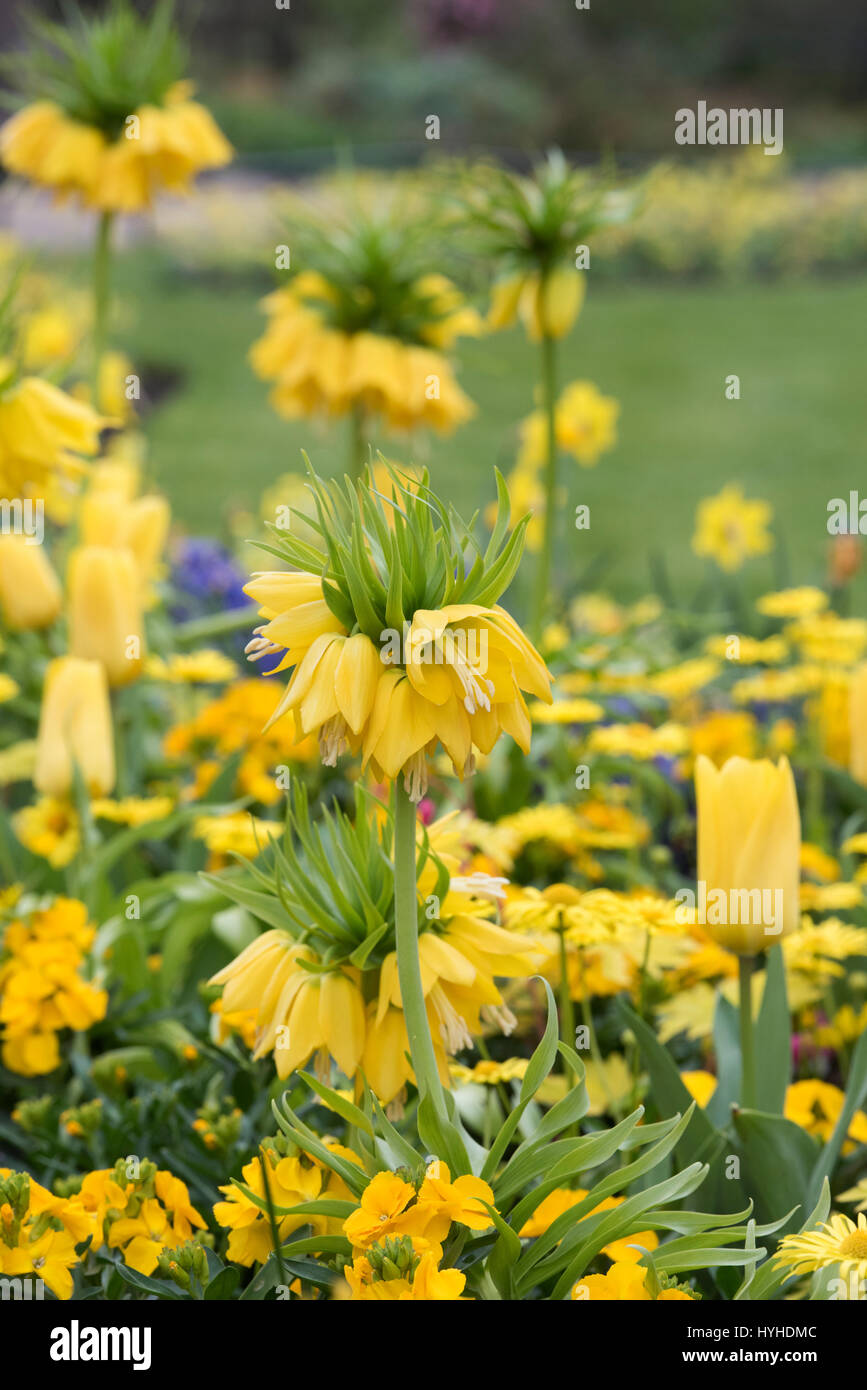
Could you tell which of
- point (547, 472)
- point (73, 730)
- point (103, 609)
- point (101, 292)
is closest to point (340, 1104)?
point (73, 730)

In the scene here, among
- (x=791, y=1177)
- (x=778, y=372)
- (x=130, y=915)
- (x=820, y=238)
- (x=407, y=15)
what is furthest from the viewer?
(x=407, y=15)

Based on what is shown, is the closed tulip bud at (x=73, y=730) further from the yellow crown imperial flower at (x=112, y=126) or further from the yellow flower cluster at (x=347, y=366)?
the yellow crown imperial flower at (x=112, y=126)

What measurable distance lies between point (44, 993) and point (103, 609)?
27.7 inches

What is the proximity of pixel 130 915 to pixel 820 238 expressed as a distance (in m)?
8.50

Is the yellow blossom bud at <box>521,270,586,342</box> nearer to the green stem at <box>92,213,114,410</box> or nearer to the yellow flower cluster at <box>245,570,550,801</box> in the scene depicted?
the green stem at <box>92,213,114,410</box>

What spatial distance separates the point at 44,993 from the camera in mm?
1462

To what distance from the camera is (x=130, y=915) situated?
1.76m

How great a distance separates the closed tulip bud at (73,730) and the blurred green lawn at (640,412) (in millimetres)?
3080

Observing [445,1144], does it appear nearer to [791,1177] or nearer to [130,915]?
[791,1177]

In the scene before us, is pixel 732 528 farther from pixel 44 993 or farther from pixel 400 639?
pixel 400 639

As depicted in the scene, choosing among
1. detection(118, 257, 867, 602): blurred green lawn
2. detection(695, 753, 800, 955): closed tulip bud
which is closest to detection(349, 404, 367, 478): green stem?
Answer: detection(695, 753, 800, 955): closed tulip bud

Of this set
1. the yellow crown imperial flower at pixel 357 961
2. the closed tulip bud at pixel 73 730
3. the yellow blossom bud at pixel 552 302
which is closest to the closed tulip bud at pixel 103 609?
the closed tulip bud at pixel 73 730

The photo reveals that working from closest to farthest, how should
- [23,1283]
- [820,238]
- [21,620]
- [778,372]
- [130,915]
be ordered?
[23,1283]
[130,915]
[21,620]
[778,372]
[820,238]
